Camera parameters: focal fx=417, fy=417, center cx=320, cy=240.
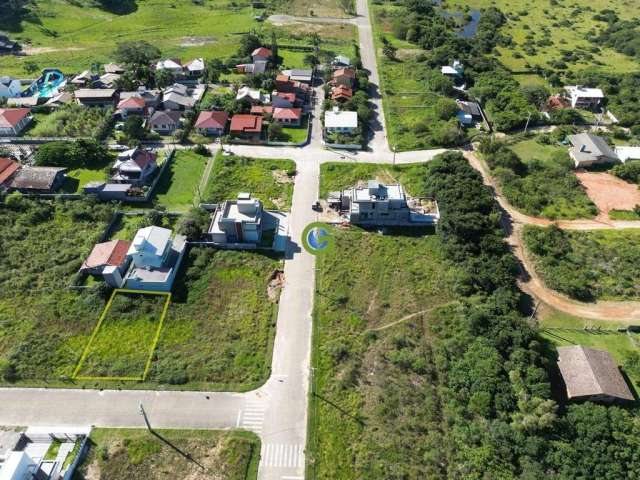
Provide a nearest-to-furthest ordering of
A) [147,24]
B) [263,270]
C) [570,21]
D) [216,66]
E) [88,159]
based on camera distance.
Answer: [263,270]
[88,159]
[216,66]
[147,24]
[570,21]

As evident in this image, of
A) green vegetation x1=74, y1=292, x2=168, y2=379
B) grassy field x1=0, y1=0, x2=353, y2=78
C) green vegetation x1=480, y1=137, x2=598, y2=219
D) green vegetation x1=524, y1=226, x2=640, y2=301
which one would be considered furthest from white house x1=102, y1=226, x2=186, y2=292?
grassy field x1=0, y1=0, x2=353, y2=78

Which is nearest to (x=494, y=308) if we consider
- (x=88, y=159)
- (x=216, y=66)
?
(x=88, y=159)

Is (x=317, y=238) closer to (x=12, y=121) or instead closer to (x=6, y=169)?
(x=6, y=169)

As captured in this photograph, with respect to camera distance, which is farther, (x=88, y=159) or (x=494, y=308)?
(x=88, y=159)

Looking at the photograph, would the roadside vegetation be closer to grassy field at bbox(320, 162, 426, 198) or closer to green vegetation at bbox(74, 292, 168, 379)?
grassy field at bbox(320, 162, 426, 198)

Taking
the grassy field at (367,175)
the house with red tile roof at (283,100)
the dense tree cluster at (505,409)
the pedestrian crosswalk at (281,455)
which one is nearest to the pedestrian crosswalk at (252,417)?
the pedestrian crosswalk at (281,455)

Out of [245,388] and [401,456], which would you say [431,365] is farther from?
[245,388]

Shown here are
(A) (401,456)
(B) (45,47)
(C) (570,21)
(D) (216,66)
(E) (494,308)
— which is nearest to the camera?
(A) (401,456)
